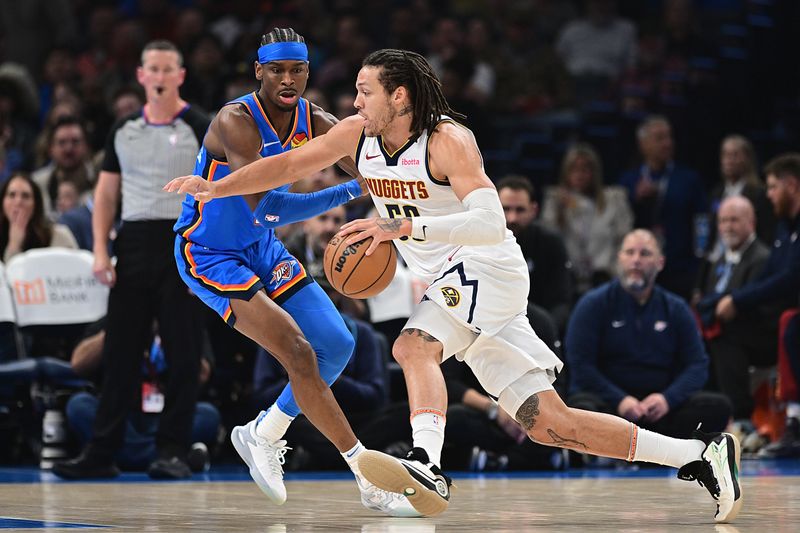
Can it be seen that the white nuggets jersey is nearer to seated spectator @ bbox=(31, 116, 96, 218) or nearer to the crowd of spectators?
the crowd of spectators

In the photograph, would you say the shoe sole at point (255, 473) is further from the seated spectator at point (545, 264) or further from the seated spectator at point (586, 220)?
the seated spectator at point (586, 220)

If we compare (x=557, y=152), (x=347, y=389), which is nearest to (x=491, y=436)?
(x=347, y=389)

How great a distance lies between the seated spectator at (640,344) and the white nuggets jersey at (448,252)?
330 centimetres

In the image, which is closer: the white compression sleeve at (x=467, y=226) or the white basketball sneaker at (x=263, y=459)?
the white compression sleeve at (x=467, y=226)

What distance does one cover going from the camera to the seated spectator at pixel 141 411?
27.7 feet

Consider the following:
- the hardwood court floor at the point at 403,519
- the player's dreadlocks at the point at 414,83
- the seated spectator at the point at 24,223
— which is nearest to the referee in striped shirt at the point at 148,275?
the hardwood court floor at the point at 403,519

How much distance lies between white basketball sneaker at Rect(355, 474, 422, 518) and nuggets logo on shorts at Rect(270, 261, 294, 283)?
103cm

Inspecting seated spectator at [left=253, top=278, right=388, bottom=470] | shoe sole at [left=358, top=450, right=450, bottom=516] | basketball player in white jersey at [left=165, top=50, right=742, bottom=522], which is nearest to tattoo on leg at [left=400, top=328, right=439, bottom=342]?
basketball player in white jersey at [left=165, top=50, right=742, bottom=522]

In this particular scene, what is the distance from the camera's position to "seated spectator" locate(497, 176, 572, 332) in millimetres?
9383

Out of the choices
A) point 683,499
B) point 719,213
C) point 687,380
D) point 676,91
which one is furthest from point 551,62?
point 683,499

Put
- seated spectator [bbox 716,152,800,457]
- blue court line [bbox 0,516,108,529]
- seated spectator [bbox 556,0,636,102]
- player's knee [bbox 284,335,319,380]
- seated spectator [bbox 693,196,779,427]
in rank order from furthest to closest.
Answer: seated spectator [bbox 556,0,636,102] < seated spectator [bbox 693,196,779,427] < seated spectator [bbox 716,152,800,457] < player's knee [bbox 284,335,319,380] < blue court line [bbox 0,516,108,529]

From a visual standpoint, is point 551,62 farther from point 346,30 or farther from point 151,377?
point 151,377

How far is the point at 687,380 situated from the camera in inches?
337

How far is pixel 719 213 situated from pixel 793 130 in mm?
3695
